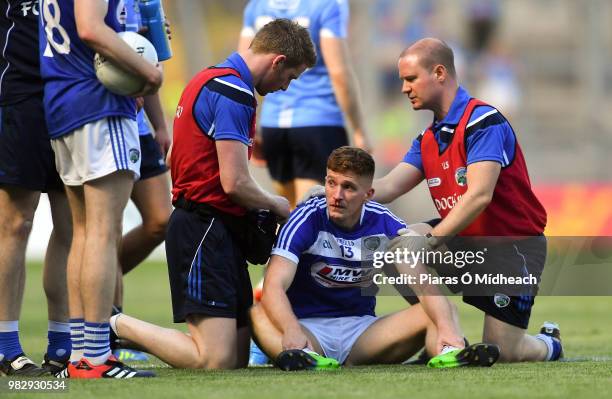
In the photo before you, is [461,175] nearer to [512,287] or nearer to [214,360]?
[512,287]

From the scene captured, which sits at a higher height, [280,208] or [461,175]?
[461,175]

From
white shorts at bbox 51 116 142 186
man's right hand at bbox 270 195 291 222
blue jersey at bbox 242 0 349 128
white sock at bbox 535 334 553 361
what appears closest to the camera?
white shorts at bbox 51 116 142 186

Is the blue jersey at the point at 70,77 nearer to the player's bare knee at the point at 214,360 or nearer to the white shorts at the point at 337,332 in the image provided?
the player's bare knee at the point at 214,360

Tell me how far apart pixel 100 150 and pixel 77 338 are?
2.64 feet

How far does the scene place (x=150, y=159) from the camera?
612cm

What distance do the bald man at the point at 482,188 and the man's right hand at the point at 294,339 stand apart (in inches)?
28.4

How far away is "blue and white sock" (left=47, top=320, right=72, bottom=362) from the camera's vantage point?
5293 mm

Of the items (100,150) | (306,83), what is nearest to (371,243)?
(100,150)

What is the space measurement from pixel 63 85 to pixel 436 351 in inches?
82.6

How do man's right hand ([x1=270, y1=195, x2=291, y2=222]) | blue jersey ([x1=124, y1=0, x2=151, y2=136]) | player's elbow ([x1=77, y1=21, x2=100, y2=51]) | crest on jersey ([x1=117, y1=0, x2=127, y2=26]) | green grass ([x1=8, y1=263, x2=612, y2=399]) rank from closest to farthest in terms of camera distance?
green grass ([x1=8, y1=263, x2=612, y2=399]) < player's elbow ([x1=77, y1=21, x2=100, y2=51]) < crest on jersey ([x1=117, y1=0, x2=127, y2=26]) < blue jersey ([x1=124, y1=0, x2=151, y2=136]) < man's right hand ([x1=270, y1=195, x2=291, y2=222])

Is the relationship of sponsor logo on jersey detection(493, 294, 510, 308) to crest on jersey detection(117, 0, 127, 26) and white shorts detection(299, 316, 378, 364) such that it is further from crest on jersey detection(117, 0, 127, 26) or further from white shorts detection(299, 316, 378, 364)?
crest on jersey detection(117, 0, 127, 26)

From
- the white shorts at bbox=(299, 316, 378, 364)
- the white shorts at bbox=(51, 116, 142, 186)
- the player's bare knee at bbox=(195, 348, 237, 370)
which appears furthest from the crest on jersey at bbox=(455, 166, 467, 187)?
the white shorts at bbox=(51, 116, 142, 186)

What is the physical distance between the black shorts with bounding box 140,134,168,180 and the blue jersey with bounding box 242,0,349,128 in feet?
5.43

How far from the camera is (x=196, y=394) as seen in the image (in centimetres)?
420
